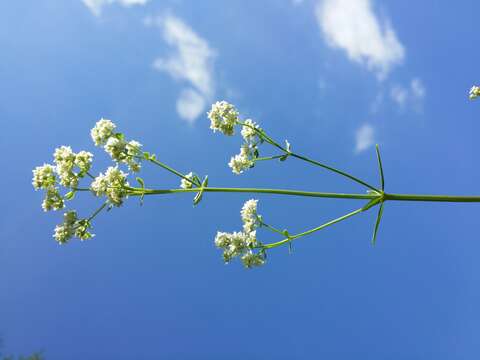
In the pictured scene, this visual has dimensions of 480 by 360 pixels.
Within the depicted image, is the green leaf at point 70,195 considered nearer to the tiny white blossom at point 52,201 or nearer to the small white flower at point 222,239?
the tiny white blossom at point 52,201

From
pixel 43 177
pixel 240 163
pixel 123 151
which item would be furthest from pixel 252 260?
pixel 43 177

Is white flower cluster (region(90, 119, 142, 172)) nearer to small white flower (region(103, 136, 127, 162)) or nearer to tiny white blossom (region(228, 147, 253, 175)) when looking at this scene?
small white flower (region(103, 136, 127, 162))

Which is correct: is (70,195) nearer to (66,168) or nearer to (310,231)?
(66,168)

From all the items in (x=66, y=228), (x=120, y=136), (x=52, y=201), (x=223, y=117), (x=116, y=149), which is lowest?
(x=66, y=228)

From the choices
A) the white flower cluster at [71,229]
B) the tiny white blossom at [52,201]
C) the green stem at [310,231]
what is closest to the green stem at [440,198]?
the green stem at [310,231]

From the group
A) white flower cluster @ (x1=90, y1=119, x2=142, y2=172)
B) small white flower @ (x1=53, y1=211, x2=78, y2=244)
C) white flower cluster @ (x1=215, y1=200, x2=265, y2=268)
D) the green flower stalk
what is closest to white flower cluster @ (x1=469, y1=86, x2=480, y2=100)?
the green flower stalk
